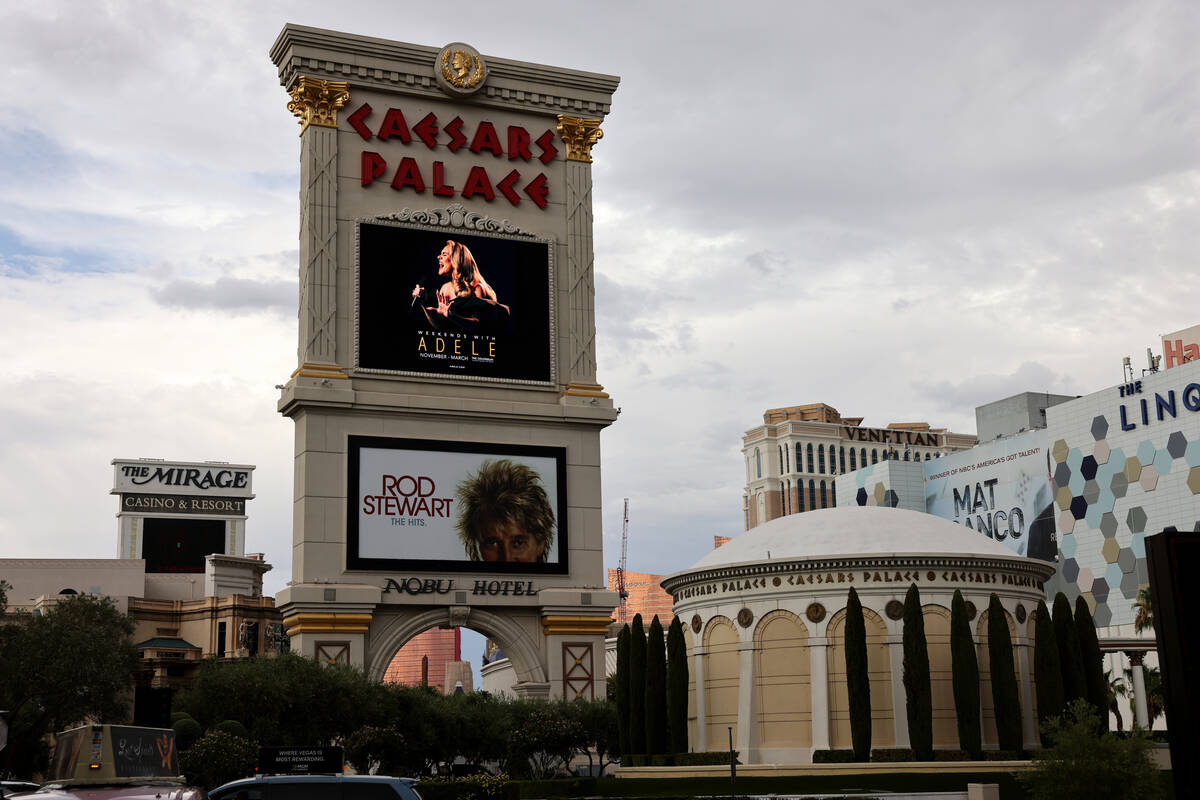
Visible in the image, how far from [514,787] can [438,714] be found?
12911 mm

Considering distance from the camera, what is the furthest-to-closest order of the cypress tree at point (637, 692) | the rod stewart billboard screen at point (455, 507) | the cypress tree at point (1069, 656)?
the rod stewart billboard screen at point (455, 507) < the cypress tree at point (637, 692) < the cypress tree at point (1069, 656)

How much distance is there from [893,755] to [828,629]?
18.1 ft

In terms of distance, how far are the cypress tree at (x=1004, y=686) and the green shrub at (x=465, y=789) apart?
746 inches

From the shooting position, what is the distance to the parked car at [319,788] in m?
23.5

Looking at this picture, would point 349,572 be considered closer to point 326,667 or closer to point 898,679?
point 326,667

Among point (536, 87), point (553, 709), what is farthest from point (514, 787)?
point (536, 87)

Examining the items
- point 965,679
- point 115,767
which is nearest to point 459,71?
point 965,679

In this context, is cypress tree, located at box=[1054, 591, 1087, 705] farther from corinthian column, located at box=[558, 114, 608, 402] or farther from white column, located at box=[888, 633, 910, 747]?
corinthian column, located at box=[558, 114, 608, 402]

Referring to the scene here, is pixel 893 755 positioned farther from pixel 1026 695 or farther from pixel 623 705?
pixel 623 705

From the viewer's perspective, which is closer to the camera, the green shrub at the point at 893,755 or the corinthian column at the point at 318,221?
the green shrub at the point at 893,755

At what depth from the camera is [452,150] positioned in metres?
66.5

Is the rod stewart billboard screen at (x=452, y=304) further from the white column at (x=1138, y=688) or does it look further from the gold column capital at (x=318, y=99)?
the white column at (x=1138, y=688)

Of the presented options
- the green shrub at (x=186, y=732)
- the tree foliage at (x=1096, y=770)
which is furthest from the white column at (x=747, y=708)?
the green shrub at (x=186, y=732)

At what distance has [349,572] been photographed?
6056 cm
